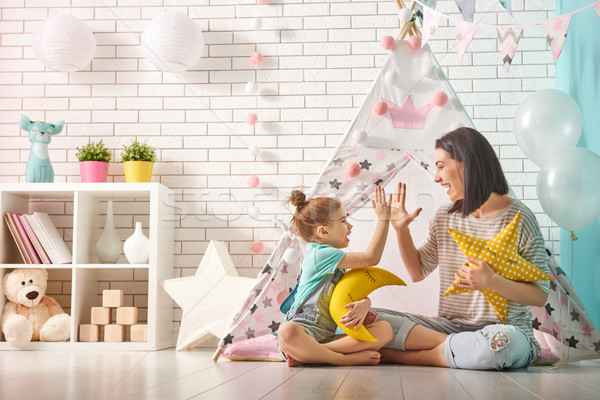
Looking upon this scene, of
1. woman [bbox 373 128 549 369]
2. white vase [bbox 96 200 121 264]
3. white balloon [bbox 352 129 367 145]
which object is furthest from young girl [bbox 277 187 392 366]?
white vase [bbox 96 200 121 264]

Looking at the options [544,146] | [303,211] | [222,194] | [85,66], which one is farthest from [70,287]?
[544,146]

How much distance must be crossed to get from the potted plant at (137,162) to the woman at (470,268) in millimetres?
1324

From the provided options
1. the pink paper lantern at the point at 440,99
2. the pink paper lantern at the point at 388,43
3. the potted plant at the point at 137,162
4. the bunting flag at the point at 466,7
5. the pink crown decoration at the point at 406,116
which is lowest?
the potted plant at the point at 137,162

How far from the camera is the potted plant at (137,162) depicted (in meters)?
3.09

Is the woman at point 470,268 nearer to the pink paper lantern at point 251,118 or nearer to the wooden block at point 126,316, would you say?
the pink paper lantern at point 251,118

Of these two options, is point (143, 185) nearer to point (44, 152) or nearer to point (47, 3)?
point (44, 152)

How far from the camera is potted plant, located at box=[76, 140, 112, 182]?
3107 mm

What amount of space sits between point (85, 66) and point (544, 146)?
7.56 ft

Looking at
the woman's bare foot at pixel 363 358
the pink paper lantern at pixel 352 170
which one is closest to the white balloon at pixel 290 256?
the pink paper lantern at pixel 352 170

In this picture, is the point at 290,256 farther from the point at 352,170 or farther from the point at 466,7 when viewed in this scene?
the point at 466,7

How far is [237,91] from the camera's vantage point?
332 cm

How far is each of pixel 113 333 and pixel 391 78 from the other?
169 cm

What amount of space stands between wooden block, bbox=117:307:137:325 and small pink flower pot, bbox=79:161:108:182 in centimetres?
64

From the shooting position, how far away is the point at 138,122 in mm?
3354
